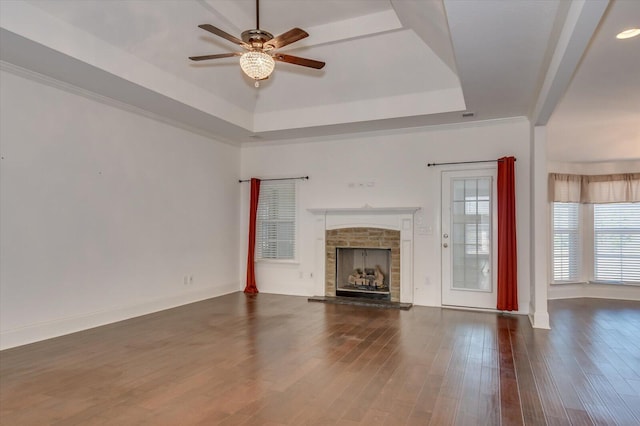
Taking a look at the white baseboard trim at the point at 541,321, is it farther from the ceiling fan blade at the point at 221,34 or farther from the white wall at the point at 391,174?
the ceiling fan blade at the point at 221,34

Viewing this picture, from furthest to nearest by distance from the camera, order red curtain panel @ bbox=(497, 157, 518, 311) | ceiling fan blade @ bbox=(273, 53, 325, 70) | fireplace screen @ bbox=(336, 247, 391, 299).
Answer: fireplace screen @ bbox=(336, 247, 391, 299) → red curtain panel @ bbox=(497, 157, 518, 311) → ceiling fan blade @ bbox=(273, 53, 325, 70)

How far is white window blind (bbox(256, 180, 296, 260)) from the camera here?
7354 mm

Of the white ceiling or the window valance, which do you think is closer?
the white ceiling

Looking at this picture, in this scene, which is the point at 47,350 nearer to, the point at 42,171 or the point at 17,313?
the point at 17,313

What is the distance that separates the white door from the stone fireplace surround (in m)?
0.55

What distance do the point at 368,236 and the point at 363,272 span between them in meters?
0.68

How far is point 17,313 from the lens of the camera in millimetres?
4113

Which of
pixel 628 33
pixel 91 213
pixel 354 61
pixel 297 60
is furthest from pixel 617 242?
pixel 91 213

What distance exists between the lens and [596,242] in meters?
7.51

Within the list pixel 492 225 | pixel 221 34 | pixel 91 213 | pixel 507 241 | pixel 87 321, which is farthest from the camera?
pixel 492 225

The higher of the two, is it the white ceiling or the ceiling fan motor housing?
the white ceiling

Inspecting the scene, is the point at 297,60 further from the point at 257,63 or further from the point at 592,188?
the point at 592,188

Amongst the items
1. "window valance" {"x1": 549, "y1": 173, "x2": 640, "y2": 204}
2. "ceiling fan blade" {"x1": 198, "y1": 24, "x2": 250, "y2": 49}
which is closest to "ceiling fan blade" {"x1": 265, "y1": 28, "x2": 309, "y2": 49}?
"ceiling fan blade" {"x1": 198, "y1": 24, "x2": 250, "y2": 49}

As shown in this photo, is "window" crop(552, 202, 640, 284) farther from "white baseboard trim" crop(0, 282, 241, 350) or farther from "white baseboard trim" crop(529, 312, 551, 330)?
"white baseboard trim" crop(0, 282, 241, 350)
